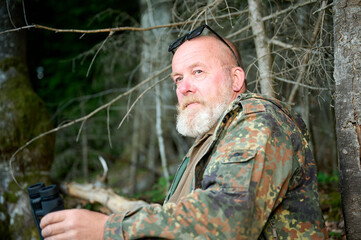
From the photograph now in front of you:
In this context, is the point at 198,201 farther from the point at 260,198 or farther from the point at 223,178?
the point at 260,198

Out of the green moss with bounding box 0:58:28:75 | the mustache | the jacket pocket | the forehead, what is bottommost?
the jacket pocket

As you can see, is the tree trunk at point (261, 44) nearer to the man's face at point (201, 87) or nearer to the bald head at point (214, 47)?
the bald head at point (214, 47)

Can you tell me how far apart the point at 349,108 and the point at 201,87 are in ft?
3.32

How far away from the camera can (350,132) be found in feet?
6.73

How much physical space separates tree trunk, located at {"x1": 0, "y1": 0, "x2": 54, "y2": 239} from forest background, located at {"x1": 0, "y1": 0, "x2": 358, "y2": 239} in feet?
0.04

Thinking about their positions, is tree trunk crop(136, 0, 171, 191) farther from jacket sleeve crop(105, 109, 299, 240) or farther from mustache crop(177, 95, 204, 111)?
jacket sleeve crop(105, 109, 299, 240)

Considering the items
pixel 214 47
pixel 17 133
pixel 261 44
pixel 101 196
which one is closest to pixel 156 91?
pixel 101 196

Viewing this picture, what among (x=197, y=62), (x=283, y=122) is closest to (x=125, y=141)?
(x=197, y=62)

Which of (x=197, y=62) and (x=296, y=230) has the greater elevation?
(x=197, y=62)

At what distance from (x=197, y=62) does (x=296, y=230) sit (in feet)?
4.21

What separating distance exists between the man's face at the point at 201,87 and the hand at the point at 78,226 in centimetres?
99

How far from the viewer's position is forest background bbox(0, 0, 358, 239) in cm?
364

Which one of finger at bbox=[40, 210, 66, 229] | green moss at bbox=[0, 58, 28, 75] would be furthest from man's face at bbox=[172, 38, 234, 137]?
green moss at bbox=[0, 58, 28, 75]

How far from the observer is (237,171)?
4.70 feet
